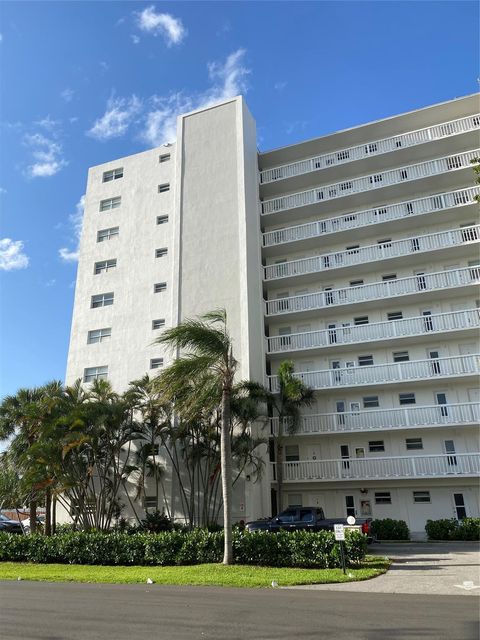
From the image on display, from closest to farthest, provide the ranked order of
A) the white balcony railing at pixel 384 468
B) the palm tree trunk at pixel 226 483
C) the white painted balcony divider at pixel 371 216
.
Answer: the palm tree trunk at pixel 226 483, the white balcony railing at pixel 384 468, the white painted balcony divider at pixel 371 216

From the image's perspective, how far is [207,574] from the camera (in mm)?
13633

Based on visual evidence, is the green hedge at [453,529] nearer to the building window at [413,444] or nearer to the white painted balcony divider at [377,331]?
the building window at [413,444]

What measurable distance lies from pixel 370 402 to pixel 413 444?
3.03 meters

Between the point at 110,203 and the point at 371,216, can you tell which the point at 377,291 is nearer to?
the point at 371,216

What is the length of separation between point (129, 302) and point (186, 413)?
16.3 m

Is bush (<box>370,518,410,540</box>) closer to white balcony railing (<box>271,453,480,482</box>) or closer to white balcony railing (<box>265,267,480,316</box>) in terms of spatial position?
white balcony railing (<box>271,453,480,482</box>)

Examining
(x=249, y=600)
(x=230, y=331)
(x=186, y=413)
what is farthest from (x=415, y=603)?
(x=230, y=331)

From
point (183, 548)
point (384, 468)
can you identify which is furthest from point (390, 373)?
point (183, 548)

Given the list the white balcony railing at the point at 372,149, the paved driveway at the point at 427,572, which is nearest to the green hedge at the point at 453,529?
the paved driveway at the point at 427,572

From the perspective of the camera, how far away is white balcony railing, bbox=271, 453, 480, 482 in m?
22.0

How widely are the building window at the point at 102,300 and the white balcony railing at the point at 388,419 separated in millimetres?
13886

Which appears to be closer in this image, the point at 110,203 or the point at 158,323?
the point at 158,323

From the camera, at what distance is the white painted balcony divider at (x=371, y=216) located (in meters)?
26.5

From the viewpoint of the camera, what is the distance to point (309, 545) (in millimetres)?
14453
